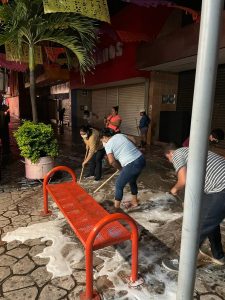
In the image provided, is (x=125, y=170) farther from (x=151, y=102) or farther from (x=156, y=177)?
(x=151, y=102)

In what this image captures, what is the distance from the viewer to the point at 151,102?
12.0 meters

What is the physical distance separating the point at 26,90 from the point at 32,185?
25.1 m

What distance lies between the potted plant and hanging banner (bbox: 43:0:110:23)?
8.36 ft

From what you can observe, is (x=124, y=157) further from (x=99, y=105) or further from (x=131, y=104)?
(x=99, y=105)

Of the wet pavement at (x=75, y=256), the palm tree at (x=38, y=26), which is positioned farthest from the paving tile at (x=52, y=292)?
the palm tree at (x=38, y=26)

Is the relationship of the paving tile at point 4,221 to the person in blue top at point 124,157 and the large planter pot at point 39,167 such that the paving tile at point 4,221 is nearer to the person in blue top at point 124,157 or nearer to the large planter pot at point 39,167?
the large planter pot at point 39,167

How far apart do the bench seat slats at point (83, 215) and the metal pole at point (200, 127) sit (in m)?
0.95

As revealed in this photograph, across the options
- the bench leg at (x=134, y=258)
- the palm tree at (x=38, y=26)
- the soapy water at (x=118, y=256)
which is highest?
the palm tree at (x=38, y=26)

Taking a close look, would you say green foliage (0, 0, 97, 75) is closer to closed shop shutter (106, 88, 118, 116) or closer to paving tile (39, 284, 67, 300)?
paving tile (39, 284, 67, 300)

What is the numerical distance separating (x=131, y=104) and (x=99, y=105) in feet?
16.3

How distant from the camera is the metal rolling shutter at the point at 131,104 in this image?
13320mm

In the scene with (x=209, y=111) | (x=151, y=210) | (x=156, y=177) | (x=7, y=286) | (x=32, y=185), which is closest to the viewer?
(x=209, y=111)

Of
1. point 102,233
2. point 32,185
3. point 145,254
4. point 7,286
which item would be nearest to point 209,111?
point 102,233

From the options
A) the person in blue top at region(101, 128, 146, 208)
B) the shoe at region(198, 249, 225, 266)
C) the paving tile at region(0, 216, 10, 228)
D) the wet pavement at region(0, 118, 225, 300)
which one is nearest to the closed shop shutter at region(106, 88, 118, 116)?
the wet pavement at region(0, 118, 225, 300)
